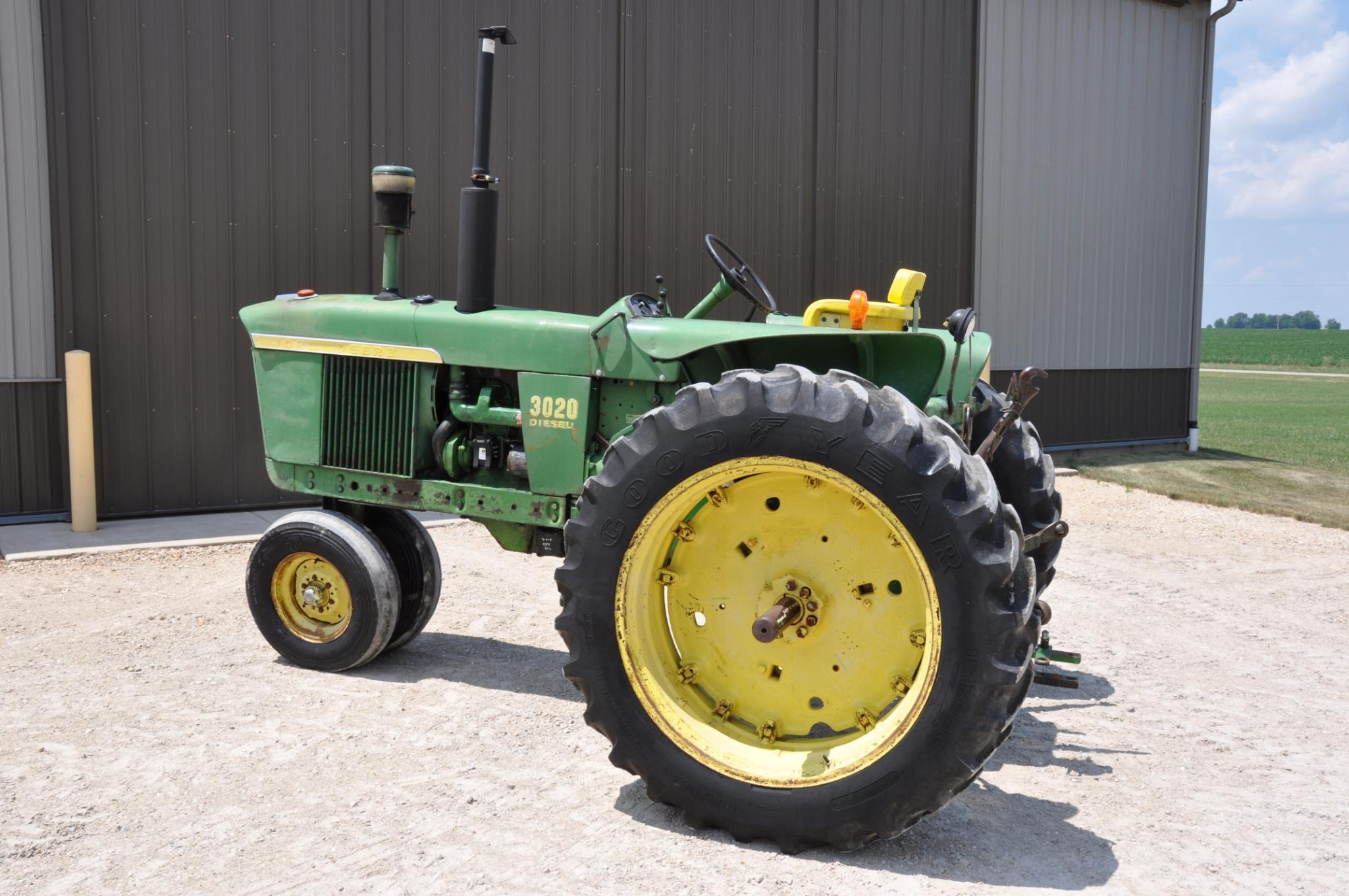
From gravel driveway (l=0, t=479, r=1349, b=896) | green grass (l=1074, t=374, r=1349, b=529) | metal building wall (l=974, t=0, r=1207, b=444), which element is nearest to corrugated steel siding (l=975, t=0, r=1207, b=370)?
metal building wall (l=974, t=0, r=1207, b=444)

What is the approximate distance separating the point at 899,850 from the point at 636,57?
7.69 meters

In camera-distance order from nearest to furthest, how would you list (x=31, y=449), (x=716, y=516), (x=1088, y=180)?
(x=716, y=516)
(x=31, y=449)
(x=1088, y=180)

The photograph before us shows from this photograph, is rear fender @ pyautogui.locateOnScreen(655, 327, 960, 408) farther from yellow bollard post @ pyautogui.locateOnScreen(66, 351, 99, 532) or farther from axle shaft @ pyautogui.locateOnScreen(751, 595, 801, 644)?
yellow bollard post @ pyautogui.locateOnScreen(66, 351, 99, 532)

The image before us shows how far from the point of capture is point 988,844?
322 centimetres

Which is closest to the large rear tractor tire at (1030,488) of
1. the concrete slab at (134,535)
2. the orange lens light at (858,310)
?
the orange lens light at (858,310)

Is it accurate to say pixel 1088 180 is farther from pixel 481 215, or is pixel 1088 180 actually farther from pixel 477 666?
pixel 477 666

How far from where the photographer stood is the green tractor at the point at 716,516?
300 centimetres

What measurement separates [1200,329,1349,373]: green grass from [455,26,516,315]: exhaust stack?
30.8 meters

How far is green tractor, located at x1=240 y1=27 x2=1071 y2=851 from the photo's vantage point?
3.00m

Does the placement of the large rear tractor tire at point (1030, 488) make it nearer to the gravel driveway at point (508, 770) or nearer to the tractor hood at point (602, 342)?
the tractor hood at point (602, 342)

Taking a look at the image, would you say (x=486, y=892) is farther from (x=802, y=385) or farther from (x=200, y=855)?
(x=802, y=385)

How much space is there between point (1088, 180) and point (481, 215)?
10.1 metres

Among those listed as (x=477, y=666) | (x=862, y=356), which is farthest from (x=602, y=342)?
(x=477, y=666)

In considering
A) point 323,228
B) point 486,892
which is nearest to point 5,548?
point 323,228
